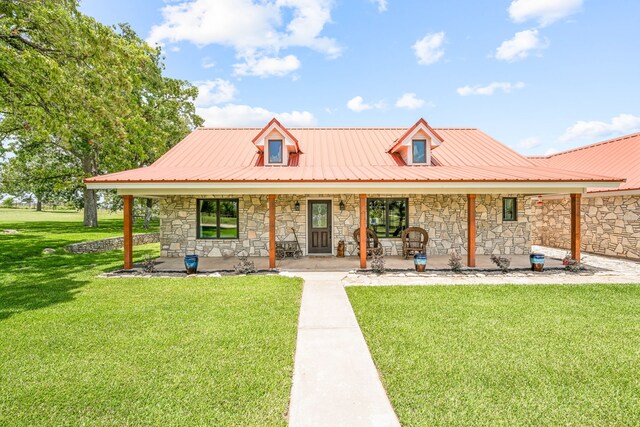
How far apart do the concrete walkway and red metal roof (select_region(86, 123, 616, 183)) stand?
441 cm

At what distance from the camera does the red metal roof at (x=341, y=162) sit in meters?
9.12

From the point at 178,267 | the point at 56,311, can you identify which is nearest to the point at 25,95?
the point at 178,267

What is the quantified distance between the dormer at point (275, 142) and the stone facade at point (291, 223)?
1.53 m

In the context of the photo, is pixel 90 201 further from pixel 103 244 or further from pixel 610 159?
pixel 610 159

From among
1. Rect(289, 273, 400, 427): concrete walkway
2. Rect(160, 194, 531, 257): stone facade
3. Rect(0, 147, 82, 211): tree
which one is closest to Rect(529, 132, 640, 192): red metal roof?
Rect(160, 194, 531, 257): stone facade

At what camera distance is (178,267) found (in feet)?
33.2

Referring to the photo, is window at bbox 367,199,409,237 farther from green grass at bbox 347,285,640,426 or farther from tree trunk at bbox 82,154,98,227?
tree trunk at bbox 82,154,98,227

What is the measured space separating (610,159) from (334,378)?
623 inches

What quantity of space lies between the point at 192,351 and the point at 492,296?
5.83 meters

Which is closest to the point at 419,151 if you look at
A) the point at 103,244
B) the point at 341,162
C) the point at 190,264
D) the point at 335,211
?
the point at 341,162

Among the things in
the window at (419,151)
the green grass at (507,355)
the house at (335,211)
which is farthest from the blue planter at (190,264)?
the window at (419,151)

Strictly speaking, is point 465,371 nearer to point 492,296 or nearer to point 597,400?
point 597,400

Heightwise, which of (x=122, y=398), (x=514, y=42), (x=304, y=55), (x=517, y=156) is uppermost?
(x=304, y=55)

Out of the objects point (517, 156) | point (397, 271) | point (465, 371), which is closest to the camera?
point (465, 371)
